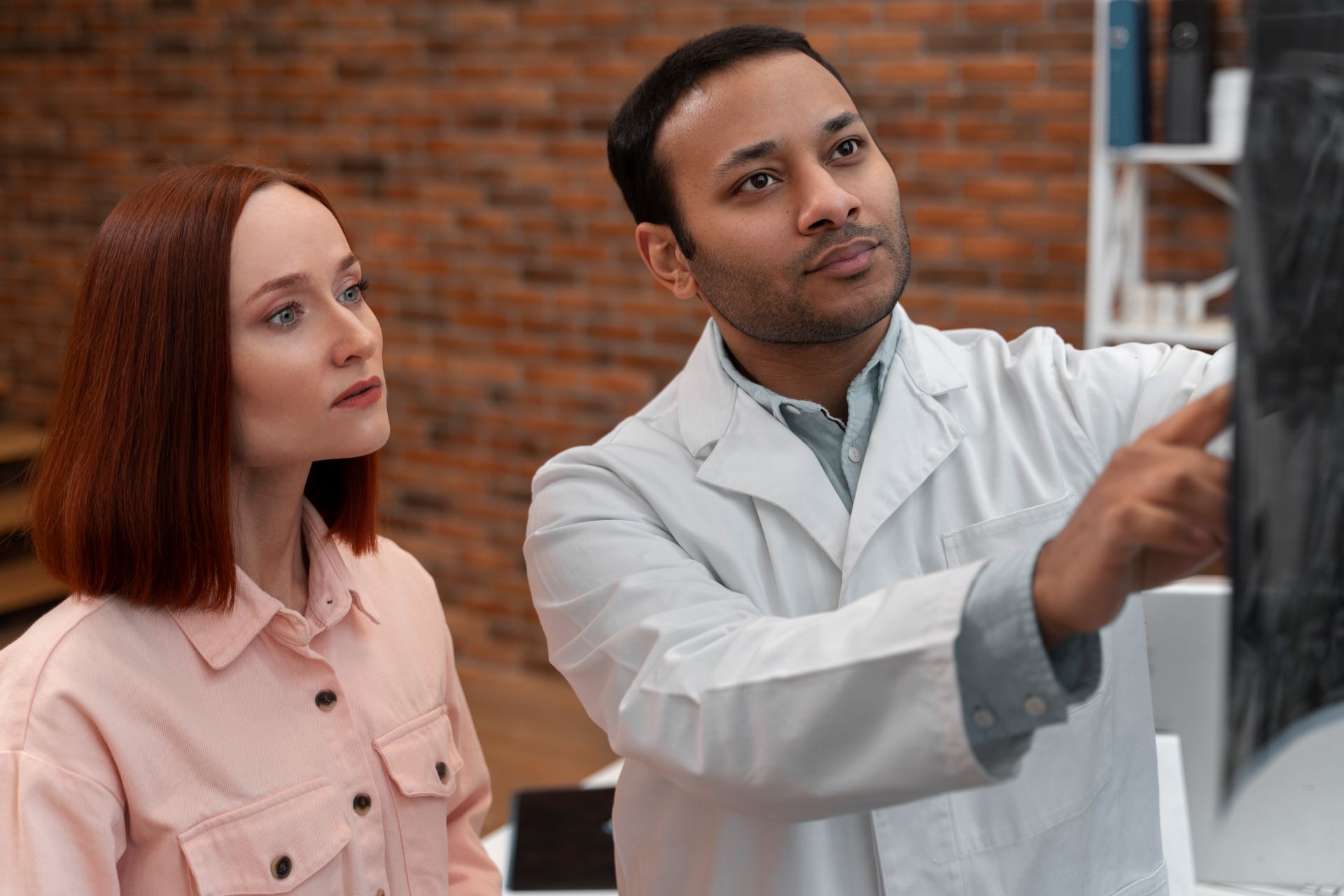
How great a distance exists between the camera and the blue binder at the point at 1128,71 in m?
2.68

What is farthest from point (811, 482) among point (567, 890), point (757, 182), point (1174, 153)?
point (1174, 153)

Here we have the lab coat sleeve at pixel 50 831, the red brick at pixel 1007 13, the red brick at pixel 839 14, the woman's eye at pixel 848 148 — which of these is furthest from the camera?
the red brick at pixel 839 14

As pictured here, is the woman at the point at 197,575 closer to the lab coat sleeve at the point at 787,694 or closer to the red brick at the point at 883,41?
the lab coat sleeve at the point at 787,694

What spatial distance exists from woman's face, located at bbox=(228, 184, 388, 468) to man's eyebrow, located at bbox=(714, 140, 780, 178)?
361 millimetres

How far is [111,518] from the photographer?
3.67 feet

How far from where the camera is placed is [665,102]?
4.41 ft

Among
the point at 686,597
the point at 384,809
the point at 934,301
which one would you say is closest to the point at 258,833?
Answer: the point at 384,809

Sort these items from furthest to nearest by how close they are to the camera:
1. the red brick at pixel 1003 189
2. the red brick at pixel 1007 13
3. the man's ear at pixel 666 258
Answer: the red brick at pixel 1003 189, the red brick at pixel 1007 13, the man's ear at pixel 666 258

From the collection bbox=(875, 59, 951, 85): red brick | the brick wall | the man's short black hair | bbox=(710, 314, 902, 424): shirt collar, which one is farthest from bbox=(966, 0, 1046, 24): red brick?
bbox=(710, 314, 902, 424): shirt collar

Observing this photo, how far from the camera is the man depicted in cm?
113

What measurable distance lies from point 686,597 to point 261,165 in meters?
0.57

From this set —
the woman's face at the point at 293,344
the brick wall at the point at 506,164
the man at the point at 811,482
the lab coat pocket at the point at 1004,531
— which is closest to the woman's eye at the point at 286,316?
the woman's face at the point at 293,344

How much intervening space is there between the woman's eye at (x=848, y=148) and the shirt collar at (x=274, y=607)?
2.06ft

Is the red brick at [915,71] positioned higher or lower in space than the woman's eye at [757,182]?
higher
